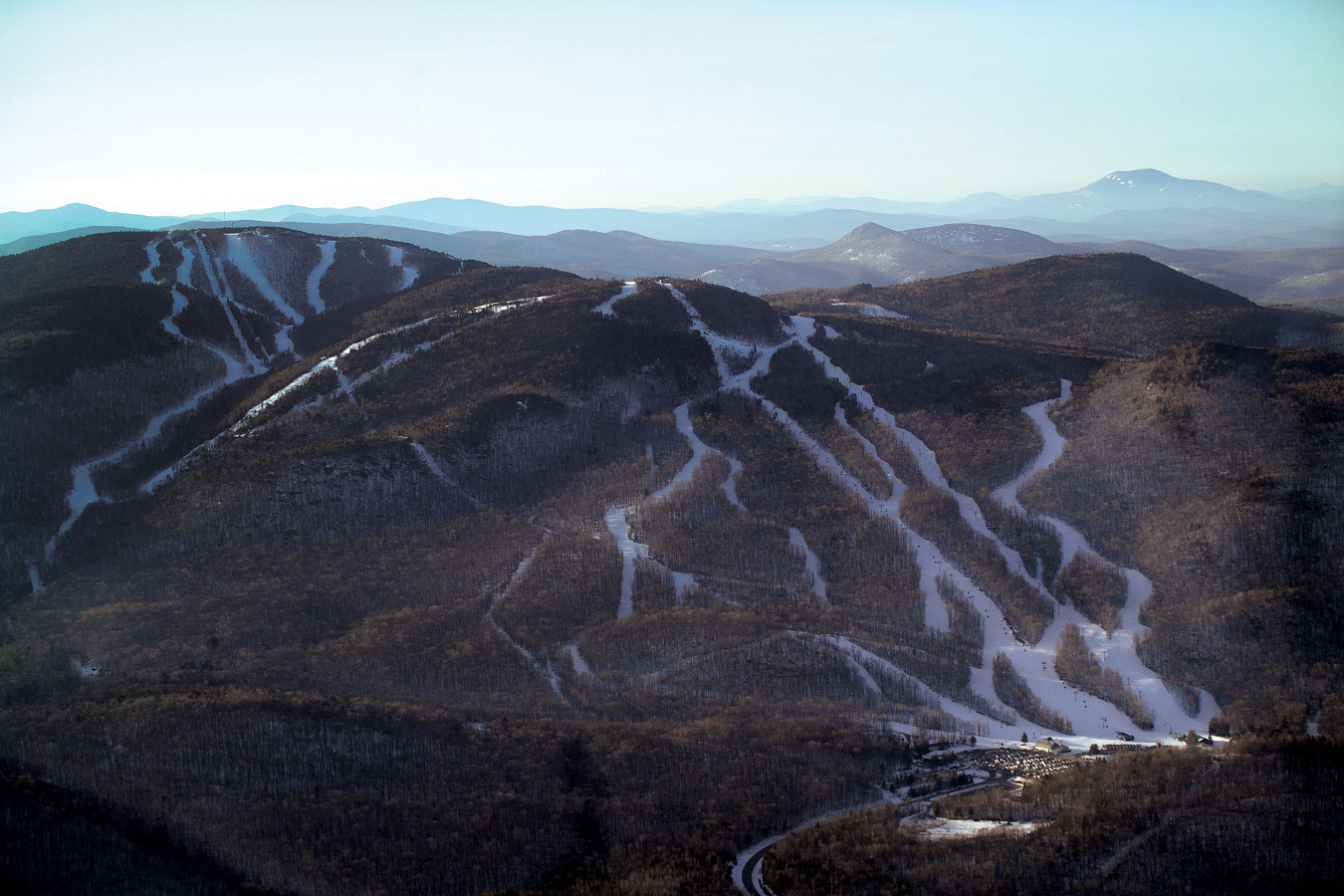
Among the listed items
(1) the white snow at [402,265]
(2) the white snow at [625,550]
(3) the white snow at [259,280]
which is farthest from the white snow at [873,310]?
(3) the white snow at [259,280]

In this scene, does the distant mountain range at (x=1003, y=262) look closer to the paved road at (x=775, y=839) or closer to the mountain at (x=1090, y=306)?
the mountain at (x=1090, y=306)

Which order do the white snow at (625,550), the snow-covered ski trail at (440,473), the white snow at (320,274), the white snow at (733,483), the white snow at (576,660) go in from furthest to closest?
the white snow at (320,274) → the snow-covered ski trail at (440,473) → the white snow at (733,483) → the white snow at (625,550) → the white snow at (576,660)

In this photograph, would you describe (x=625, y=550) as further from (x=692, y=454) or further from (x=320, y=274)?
(x=320, y=274)

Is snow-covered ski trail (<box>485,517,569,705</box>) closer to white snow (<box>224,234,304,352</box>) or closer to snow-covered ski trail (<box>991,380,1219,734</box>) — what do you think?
snow-covered ski trail (<box>991,380,1219,734</box>)

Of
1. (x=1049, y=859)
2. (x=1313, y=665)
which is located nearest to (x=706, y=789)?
(x=1049, y=859)

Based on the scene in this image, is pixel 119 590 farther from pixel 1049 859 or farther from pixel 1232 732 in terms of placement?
pixel 1232 732

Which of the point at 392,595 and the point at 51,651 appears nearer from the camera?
the point at 51,651
